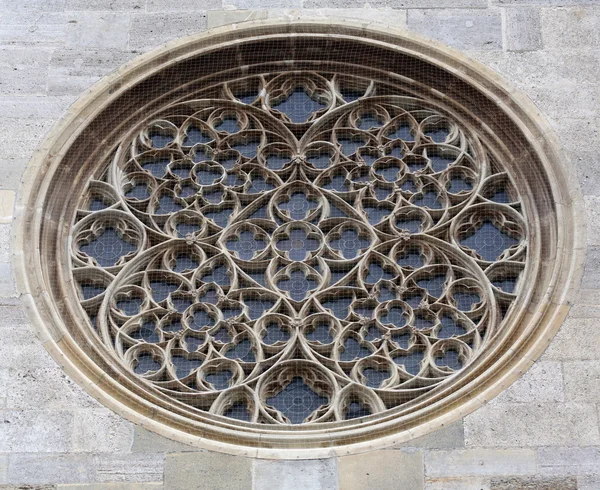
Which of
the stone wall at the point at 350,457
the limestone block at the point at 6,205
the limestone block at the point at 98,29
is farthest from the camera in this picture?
the limestone block at the point at 98,29

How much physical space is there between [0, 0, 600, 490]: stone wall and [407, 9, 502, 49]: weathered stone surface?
2 cm

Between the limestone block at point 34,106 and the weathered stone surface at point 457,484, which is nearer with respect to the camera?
the weathered stone surface at point 457,484

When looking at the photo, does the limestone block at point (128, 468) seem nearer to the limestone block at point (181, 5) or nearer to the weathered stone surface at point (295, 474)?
the weathered stone surface at point (295, 474)

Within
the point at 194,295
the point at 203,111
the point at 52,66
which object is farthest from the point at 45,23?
the point at 194,295

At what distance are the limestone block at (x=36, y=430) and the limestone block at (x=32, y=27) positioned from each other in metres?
4.76

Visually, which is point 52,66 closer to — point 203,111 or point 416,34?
point 203,111

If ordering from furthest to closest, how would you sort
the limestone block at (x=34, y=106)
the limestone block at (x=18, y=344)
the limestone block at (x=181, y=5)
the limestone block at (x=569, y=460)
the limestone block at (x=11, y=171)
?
the limestone block at (x=181, y=5)
the limestone block at (x=34, y=106)
the limestone block at (x=11, y=171)
the limestone block at (x=18, y=344)
the limestone block at (x=569, y=460)

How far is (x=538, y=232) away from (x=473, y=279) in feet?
2.91

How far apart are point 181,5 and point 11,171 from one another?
9.70 ft

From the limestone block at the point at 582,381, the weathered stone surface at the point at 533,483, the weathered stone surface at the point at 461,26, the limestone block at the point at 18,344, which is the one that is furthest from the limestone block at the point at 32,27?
the weathered stone surface at the point at 533,483

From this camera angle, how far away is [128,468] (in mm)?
15234

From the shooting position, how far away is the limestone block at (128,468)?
49.8 feet

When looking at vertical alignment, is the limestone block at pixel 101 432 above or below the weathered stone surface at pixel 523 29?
below

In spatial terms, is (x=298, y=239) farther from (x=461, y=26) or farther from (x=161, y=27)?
(x=461, y=26)
